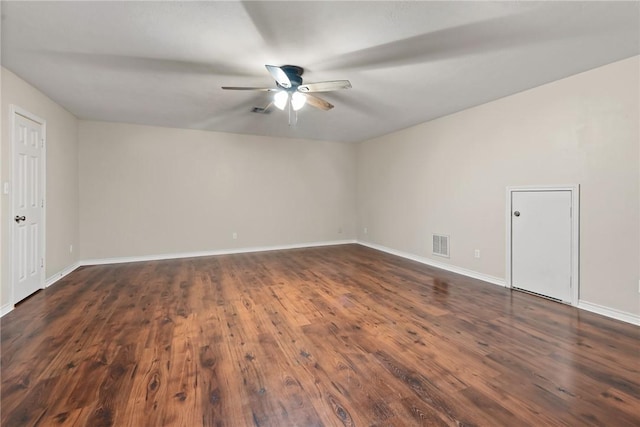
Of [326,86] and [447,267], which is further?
[447,267]

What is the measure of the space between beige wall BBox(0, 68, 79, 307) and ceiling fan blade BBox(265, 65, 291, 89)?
9.14ft

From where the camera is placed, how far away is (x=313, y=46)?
248cm

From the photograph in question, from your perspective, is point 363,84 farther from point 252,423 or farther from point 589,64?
point 252,423

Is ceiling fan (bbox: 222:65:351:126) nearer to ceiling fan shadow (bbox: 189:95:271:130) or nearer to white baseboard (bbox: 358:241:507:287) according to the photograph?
ceiling fan shadow (bbox: 189:95:271:130)

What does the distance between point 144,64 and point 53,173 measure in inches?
99.2

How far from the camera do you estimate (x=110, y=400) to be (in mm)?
1694

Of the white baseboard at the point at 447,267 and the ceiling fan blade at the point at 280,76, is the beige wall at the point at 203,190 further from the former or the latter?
the ceiling fan blade at the point at 280,76

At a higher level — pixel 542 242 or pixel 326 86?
pixel 326 86

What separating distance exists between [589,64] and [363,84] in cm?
223

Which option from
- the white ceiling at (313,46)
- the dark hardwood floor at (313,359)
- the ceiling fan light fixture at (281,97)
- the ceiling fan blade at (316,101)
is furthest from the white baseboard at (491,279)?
the ceiling fan light fixture at (281,97)

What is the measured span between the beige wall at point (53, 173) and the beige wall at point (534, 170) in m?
5.50

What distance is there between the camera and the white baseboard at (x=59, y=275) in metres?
3.85

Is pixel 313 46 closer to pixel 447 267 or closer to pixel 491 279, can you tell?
pixel 491 279

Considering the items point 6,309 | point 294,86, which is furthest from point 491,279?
point 6,309
